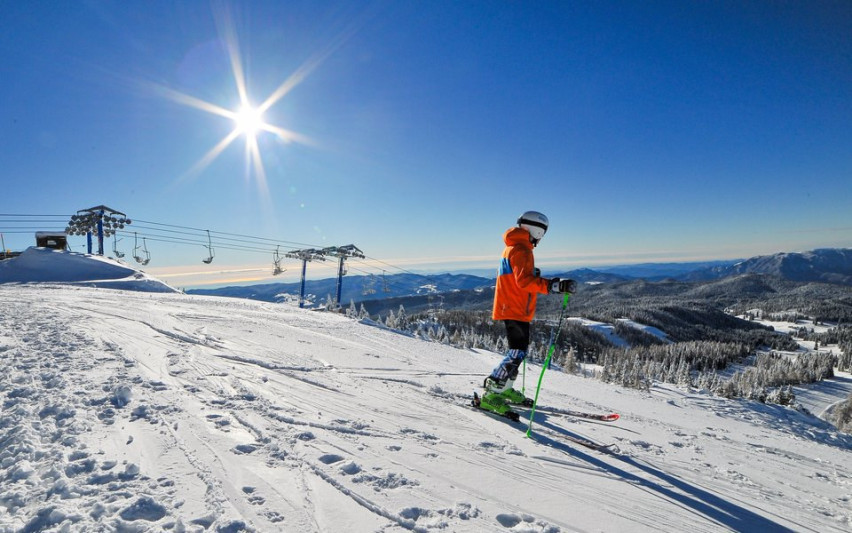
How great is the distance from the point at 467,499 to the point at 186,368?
16.8 feet

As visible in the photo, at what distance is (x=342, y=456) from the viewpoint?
330 cm

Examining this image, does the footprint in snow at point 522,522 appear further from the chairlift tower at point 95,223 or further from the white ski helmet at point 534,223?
the chairlift tower at point 95,223

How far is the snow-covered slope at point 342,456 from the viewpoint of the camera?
2.46 meters

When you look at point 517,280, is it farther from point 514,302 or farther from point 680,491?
point 680,491

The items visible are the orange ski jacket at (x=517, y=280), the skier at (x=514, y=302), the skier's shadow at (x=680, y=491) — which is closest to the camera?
the skier's shadow at (x=680, y=491)

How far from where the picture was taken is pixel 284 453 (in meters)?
3.25

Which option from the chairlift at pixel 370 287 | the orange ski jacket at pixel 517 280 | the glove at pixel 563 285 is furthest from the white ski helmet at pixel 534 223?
the chairlift at pixel 370 287

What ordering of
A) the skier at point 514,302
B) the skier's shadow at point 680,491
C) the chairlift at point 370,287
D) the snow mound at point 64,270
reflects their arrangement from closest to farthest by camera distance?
the skier's shadow at point 680,491, the skier at point 514,302, the snow mound at point 64,270, the chairlift at point 370,287

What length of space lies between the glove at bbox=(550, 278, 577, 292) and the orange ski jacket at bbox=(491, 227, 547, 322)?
5.7 inches

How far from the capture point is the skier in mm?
5062

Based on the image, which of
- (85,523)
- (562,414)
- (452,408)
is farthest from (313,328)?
(85,523)

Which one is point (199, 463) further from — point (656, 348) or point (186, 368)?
point (656, 348)

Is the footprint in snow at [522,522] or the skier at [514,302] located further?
the skier at [514,302]

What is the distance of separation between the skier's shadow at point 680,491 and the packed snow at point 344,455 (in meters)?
0.02
